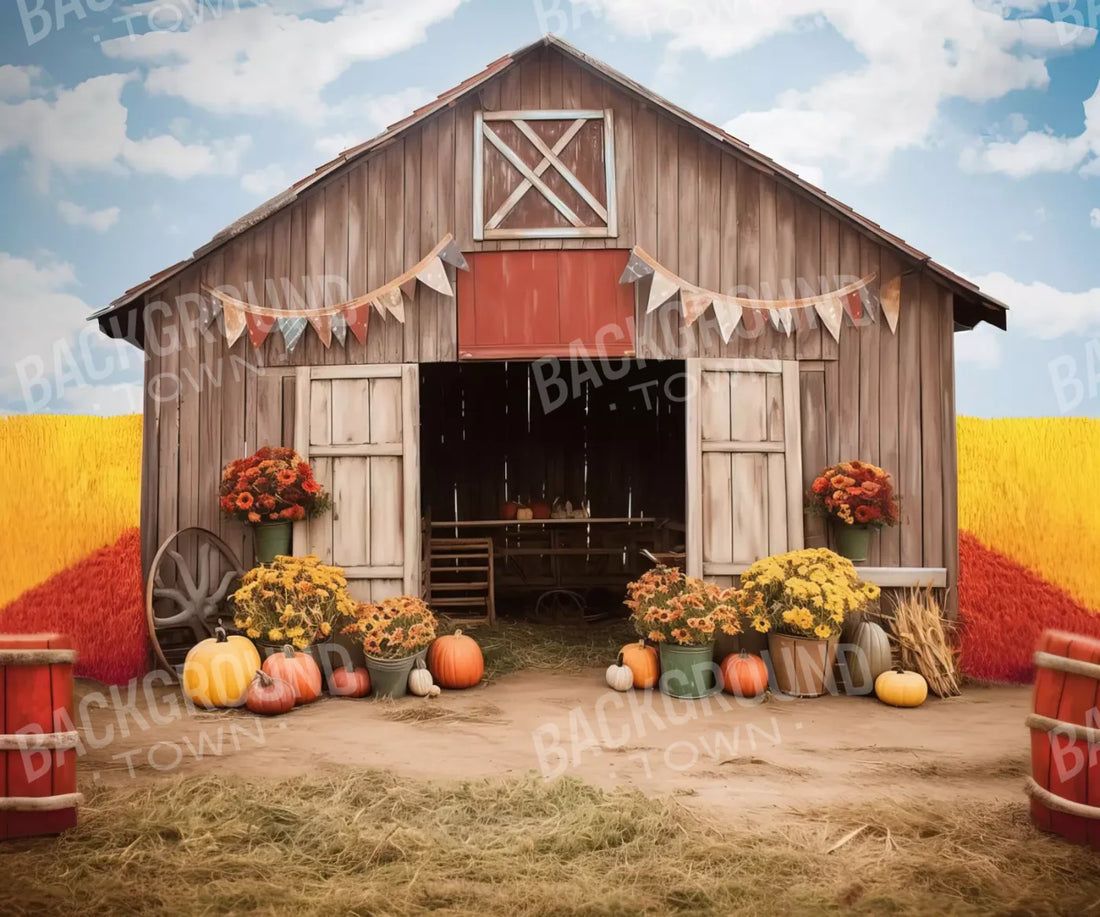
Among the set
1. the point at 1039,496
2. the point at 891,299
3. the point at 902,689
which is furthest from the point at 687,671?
the point at 1039,496

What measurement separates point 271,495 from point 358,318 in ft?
5.24

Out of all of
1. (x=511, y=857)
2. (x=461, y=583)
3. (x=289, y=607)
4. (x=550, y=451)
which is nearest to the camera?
(x=511, y=857)

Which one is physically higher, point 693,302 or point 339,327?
point 693,302

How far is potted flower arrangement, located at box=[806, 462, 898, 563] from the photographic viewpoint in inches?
286

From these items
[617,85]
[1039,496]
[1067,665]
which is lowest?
[1067,665]

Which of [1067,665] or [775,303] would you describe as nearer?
[1067,665]

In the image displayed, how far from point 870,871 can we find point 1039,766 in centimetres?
105

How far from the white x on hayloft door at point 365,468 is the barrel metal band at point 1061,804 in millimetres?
4793

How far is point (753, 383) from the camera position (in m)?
7.71

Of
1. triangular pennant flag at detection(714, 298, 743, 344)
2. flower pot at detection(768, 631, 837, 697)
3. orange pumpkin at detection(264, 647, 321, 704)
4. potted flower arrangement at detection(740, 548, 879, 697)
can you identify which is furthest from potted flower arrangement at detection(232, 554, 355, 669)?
triangular pennant flag at detection(714, 298, 743, 344)

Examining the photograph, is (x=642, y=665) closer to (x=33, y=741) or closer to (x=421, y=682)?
(x=421, y=682)

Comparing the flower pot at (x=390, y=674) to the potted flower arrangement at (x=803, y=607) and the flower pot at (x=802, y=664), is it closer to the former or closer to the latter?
the potted flower arrangement at (x=803, y=607)

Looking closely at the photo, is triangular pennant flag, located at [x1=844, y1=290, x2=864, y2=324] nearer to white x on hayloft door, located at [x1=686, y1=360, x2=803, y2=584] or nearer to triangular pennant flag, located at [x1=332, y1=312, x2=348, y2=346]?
white x on hayloft door, located at [x1=686, y1=360, x2=803, y2=584]

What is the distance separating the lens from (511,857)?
3732mm
